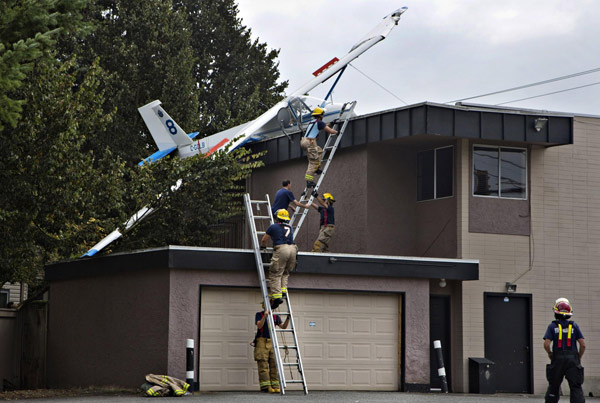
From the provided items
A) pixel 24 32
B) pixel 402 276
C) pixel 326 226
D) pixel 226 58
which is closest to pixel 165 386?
pixel 402 276

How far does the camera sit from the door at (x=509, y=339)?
22844 mm

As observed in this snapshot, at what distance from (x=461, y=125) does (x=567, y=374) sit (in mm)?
9316

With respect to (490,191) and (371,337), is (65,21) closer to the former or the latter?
(371,337)

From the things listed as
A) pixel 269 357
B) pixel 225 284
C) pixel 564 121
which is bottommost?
pixel 269 357

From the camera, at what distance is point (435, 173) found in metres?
24.0

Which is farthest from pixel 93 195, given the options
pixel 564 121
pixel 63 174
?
pixel 564 121

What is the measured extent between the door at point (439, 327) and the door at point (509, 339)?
95cm

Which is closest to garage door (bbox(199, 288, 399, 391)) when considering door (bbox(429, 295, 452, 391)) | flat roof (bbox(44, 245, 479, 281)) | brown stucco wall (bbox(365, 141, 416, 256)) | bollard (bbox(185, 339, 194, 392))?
flat roof (bbox(44, 245, 479, 281))

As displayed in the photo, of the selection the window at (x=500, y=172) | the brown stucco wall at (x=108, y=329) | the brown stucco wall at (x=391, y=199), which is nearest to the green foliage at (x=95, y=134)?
the brown stucco wall at (x=108, y=329)

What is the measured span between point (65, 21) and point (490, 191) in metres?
11.6

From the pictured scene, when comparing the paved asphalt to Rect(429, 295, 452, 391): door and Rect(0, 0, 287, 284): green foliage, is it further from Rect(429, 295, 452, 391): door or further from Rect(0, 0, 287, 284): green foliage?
Rect(0, 0, 287, 284): green foliage

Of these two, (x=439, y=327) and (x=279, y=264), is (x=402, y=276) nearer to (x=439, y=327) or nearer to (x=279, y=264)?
(x=439, y=327)

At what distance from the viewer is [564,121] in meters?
23.4

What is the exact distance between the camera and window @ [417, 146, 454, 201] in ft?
77.4
